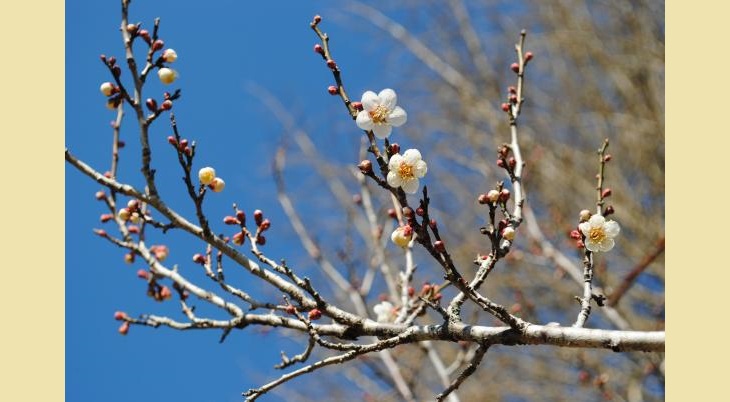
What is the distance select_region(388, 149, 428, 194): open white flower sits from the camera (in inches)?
74.6

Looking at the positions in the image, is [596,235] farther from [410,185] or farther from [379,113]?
[379,113]

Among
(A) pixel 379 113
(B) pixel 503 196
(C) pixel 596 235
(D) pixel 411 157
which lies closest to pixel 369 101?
(A) pixel 379 113

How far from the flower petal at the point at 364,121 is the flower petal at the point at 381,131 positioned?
18mm

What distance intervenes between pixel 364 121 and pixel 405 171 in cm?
18

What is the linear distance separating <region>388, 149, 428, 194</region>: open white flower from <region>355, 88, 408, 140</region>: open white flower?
0.36 ft

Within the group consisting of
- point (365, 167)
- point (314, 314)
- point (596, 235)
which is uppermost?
point (596, 235)

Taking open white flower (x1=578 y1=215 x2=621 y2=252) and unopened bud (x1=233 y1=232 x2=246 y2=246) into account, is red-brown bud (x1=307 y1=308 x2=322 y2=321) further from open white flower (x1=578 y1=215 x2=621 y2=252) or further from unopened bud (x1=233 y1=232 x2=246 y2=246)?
open white flower (x1=578 y1=215 x2=621 y2=252)

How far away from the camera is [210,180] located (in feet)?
7.31

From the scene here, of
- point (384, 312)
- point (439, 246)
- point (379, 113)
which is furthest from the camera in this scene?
point (384, 312)

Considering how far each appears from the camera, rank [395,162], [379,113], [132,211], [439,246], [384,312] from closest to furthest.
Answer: [439,246] → [395,162] → [379,113] → [132,211] → [384,312]

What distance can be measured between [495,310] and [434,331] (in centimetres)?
22

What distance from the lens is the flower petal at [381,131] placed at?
199cm

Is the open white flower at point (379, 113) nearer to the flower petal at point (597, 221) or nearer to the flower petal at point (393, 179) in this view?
the flower petal at point (393, 179)

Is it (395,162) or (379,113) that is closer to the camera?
(395,162)
